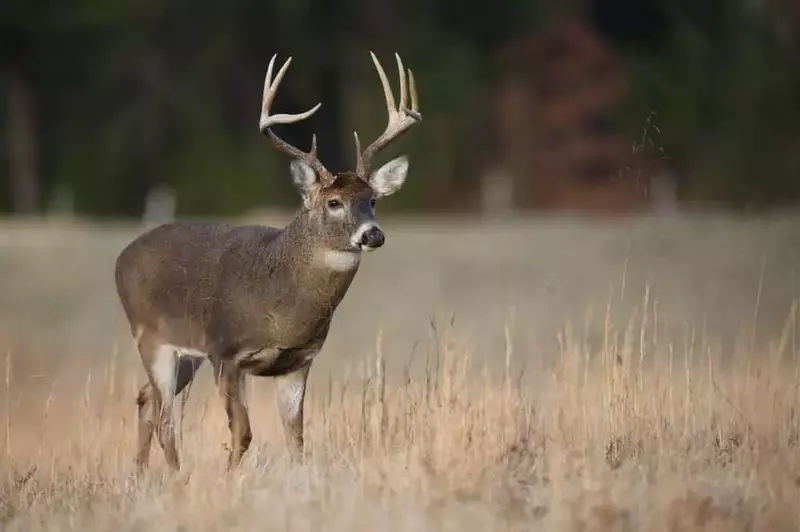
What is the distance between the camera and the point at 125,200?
1491 inches

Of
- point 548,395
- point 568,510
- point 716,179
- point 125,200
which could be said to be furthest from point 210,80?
point 568,510

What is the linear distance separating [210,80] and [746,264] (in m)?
16.5

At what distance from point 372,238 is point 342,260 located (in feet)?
1.32

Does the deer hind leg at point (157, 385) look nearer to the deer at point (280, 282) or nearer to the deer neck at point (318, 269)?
the deer at point (280, 282)

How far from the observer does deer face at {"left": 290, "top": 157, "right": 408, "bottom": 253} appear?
31.2 ft

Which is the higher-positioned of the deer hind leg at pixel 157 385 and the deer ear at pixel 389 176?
the deer ear at pixel 389 176

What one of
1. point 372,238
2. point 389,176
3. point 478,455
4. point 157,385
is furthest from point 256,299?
point 478,455

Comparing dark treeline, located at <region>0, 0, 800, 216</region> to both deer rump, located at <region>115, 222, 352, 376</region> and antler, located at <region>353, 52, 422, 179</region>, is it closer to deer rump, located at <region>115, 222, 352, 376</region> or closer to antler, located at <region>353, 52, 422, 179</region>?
deer rump, located at <region>115, 222, 352, 376</region>

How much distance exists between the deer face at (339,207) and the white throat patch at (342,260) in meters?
0.02

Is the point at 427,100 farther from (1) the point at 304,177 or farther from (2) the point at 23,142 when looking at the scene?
(1) the point at 304,177

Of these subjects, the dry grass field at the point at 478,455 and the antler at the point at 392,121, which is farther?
the antler at the point at 392,121

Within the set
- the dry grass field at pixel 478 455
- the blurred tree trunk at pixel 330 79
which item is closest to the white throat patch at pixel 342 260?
the dry grass field at pixel 478 455

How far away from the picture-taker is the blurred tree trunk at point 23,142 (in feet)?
123

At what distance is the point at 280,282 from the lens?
978 cm
